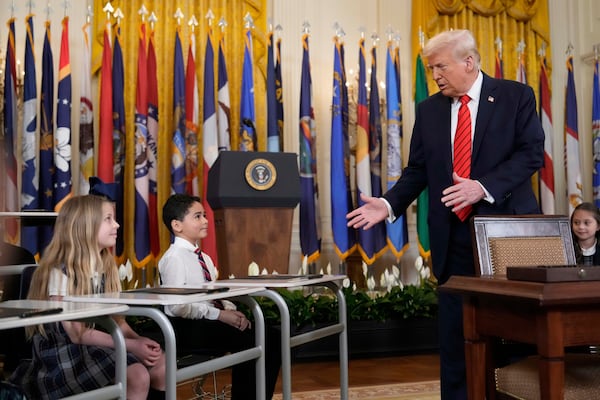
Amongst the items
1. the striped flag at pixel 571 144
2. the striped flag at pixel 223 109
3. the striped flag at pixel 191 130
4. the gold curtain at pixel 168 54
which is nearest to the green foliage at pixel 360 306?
the striped flag at pixel 191 130

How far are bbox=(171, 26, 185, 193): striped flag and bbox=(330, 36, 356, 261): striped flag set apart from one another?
1425 mm

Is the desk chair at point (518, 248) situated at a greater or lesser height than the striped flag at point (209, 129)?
lesser

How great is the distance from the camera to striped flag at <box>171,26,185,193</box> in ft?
20.4

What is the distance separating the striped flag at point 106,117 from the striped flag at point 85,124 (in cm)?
8

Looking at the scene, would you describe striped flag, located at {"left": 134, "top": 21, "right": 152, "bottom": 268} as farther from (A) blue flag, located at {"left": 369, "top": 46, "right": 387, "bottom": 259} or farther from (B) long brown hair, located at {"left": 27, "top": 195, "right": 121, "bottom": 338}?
(B) long brown hair, located at {"left": 27, "top": 195, "right": 121, "bottom": 338}

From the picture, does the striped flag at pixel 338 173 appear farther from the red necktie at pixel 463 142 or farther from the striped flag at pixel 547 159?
the red necktie at pixel 463 142

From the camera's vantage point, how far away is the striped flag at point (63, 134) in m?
5.79

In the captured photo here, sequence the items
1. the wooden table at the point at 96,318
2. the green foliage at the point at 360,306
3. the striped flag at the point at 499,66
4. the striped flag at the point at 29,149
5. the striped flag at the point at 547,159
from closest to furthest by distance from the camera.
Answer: the wooden table at the point at 96,318 → the green foliage at the point at 360,306 → the striped flag at the point at 29,149 → the striped flag at the point at 499,66 → the striped flag at the point at 547,159

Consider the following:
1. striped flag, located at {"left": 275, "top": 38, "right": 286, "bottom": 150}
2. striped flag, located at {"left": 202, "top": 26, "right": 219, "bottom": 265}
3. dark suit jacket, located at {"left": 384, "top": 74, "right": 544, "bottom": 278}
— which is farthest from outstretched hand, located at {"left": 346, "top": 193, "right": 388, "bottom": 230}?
striped flag, located at {"left": 275, "top": 38, "right": 286, "bottom": 150}

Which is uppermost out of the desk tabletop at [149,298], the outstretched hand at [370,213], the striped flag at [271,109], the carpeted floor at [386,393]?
the striped flag at [271,109]

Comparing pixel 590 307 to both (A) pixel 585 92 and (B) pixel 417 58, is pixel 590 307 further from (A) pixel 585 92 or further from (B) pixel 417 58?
(A) pixel 585 92

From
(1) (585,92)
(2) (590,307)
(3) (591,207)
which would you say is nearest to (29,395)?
(2) (590,307)

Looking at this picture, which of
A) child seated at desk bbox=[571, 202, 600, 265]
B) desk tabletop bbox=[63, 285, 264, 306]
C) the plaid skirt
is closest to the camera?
desk tabletop bbox=[63, 285, 264, 306]

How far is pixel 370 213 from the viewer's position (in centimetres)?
264
